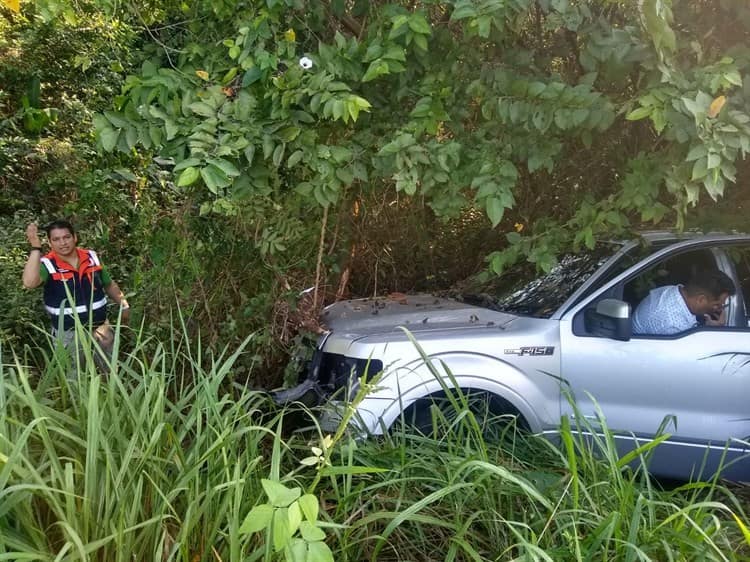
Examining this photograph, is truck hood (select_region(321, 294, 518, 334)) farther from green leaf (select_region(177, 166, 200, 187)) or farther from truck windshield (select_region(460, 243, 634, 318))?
green leaf (select_region(177, 166, 200, 187))

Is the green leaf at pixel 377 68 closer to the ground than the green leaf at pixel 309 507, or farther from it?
farther from it

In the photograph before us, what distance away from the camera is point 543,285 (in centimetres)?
419

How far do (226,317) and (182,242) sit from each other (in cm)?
84

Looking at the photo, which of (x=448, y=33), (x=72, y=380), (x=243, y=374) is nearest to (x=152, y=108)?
(x=72, y=380)

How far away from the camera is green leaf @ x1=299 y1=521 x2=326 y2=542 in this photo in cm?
189

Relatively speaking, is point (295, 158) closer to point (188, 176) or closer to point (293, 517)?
point (188, 176)

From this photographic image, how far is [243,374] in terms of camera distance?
4.91m

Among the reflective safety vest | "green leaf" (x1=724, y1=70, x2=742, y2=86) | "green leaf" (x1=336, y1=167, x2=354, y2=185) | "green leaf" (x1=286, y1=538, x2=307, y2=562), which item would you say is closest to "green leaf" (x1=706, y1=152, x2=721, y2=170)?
"green leaf" (x1=724, y1=70, x2=742, y2=86)

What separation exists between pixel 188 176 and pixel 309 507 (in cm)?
168

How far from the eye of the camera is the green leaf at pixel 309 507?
1905mm

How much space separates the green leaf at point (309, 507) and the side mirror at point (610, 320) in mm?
2212

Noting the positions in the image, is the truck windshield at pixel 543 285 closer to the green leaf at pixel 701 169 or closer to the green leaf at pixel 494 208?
the green leaf at pixel 494 208

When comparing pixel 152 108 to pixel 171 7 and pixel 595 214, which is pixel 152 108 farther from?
pixel 595 214

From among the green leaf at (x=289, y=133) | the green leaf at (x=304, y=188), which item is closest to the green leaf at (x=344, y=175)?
the green leaf at (x=304, y=188)
